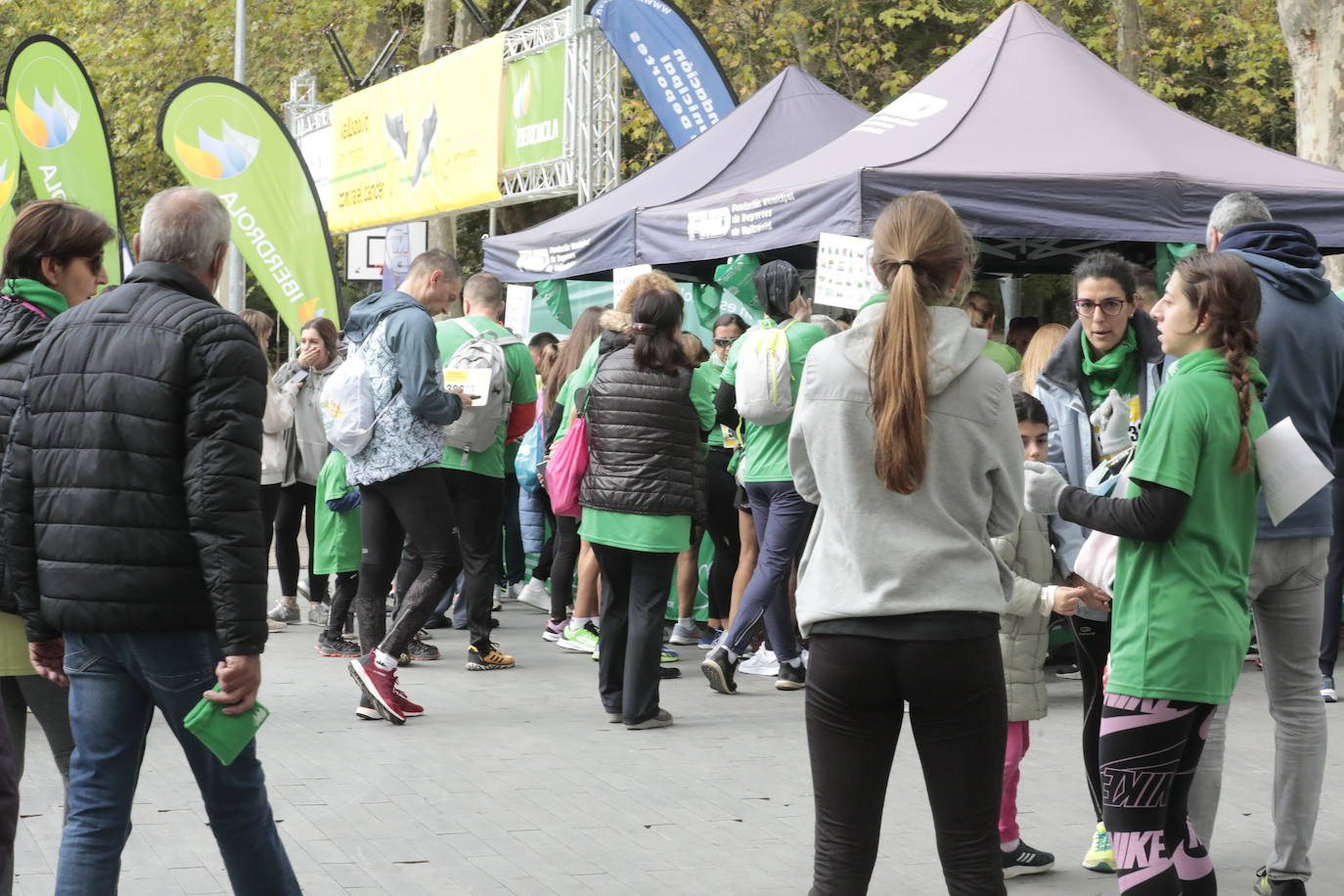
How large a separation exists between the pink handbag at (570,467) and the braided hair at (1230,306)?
4.26 m

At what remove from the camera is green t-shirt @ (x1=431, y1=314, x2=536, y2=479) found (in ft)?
26.2

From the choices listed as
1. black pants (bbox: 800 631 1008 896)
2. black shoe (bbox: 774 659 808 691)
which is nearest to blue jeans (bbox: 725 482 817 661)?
black shoe (bbox: 774 659 808 691)

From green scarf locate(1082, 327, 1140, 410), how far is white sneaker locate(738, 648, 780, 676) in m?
3.87

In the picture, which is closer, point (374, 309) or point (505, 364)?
point (374, 309)

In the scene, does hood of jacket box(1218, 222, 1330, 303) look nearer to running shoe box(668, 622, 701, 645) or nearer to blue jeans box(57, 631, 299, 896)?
blue jeans box(57, 631, 299, 896)

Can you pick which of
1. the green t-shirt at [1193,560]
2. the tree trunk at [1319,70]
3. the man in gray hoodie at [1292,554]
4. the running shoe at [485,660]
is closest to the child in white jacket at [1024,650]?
the man in gray hoodie at [1292,554]

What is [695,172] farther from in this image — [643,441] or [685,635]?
[643,441]

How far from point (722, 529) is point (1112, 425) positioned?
4.65 meters

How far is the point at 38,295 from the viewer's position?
13.6 feet

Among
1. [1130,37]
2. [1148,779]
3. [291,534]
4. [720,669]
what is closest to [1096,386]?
[1148,779]

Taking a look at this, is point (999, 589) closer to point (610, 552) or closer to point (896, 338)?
point (896, 338)

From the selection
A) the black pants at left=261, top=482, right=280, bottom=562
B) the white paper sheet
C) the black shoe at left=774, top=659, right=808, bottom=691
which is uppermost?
the white paper sheet

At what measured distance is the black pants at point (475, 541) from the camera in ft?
25.8

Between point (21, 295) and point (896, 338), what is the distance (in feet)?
7.90
